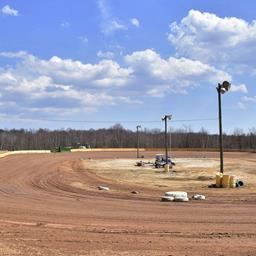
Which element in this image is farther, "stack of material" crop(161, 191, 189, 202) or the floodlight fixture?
the floodlight fixture

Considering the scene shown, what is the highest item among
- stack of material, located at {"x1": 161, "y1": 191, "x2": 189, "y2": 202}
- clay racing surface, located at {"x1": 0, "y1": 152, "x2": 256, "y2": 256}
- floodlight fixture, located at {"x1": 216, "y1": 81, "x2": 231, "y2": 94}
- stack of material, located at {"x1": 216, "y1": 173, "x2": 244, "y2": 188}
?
floodlight fixture, located at {"x1": 216, "y1": 81, "x2": 231, "y2": 94}

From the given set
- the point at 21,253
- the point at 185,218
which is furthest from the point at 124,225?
the point at 21,253

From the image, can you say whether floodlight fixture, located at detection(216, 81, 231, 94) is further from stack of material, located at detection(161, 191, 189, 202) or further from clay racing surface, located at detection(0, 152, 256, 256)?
stack of material, located at detection(161, 191, 189, 202)

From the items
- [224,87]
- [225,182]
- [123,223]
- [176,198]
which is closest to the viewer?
[123,223]

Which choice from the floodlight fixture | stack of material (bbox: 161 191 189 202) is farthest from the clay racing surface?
the floodlight fixture

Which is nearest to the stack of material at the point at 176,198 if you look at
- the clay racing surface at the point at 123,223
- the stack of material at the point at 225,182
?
the clay racing surface at the point at 123,223

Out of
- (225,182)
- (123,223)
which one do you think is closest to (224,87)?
(225,182)

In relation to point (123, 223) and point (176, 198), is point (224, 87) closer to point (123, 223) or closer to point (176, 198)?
point (176, 198)

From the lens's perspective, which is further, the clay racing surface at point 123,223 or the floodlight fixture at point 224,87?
the floodlight fixture at point 224,87

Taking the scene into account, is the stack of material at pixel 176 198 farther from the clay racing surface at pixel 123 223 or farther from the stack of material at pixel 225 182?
the stack of material at pixel 225 182

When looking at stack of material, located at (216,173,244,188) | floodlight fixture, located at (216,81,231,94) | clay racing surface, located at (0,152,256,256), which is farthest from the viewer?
floodlight fixture, located at (216,81,231,94)

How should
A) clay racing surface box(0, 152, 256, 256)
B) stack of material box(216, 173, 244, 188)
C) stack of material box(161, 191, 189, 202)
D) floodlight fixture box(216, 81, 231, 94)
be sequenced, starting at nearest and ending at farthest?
clay racing surface box(0, 152, 256, 256)
stack of material box(161, 191, 189, 202)
stack of material box(216, 173, 244, 188)
floodlight fixture box(216, 81, 231, 94)

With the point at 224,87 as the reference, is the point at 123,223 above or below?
below

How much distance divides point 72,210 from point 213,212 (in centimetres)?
505
